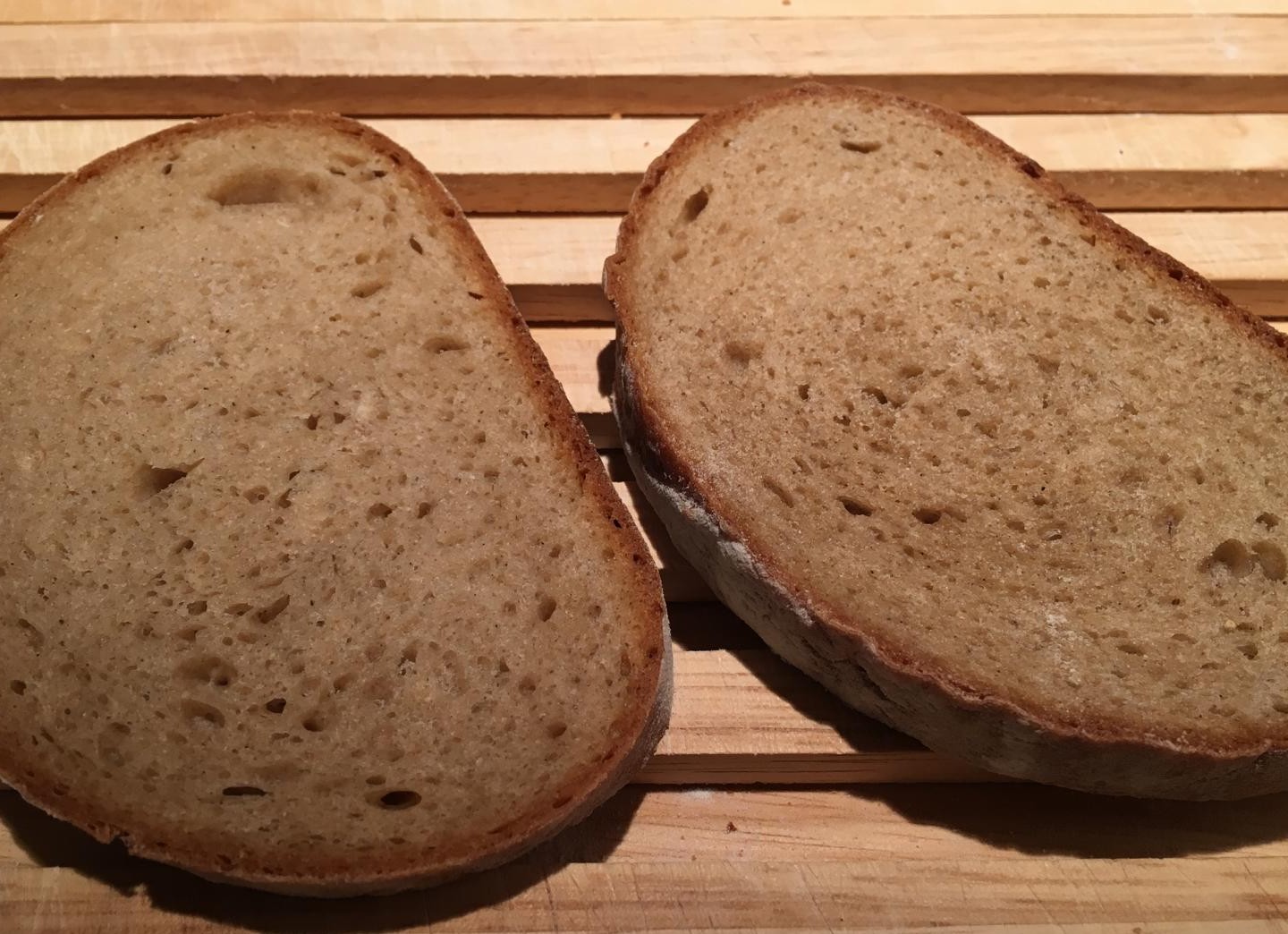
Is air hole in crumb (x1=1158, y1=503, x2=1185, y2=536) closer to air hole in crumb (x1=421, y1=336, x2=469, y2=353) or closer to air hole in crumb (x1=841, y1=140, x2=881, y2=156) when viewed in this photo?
air hole in crumb (x1=841, y1=140, x2=881, y2=156)

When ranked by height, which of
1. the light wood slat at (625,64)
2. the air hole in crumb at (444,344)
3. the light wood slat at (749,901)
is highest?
the light wood slat at (625,64)

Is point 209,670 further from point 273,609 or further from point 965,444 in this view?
point 965,444

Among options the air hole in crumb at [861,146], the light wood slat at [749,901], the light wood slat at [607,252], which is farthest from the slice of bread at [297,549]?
the air hole in crumb at [861,146]

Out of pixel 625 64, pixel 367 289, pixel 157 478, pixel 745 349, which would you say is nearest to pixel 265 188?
pixel 367 289

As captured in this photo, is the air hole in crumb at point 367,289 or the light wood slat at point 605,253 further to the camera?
the light wood slat at point 605,253

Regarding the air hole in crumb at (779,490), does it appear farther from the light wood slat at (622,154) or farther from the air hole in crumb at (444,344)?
the light wood slat at (622,154)

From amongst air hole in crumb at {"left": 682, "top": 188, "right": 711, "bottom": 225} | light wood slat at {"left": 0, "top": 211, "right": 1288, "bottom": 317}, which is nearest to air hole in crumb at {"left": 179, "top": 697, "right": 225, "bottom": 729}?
light wood slat at {"left": 0, "top": 211, "right": 1288, "bottom": 317}

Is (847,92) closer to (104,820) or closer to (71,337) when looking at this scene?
(71,337)
